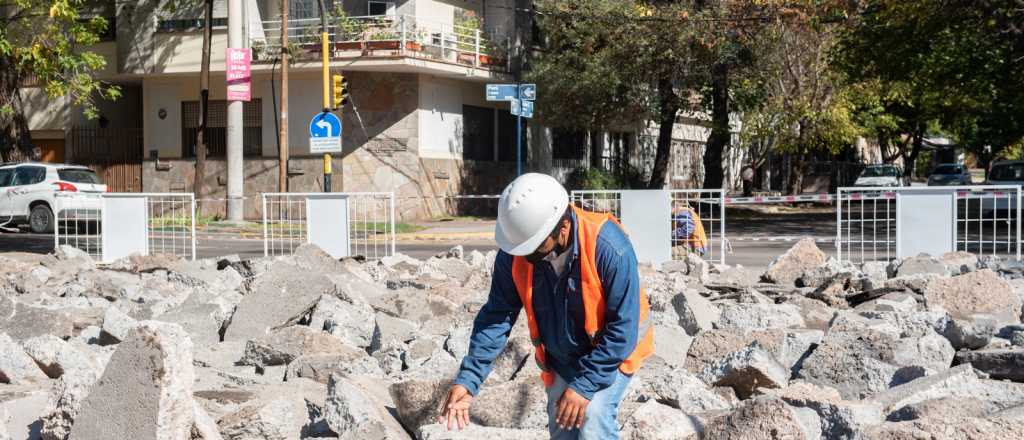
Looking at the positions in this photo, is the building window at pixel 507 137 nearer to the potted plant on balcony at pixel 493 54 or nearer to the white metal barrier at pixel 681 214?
the potted plant on balcony at pixel 493 54

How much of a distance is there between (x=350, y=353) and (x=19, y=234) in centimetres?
2041

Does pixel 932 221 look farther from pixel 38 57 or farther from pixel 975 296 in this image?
pixel 38 57

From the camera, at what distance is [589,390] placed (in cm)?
409

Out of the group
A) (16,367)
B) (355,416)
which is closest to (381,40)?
(16,367)

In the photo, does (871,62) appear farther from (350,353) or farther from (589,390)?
(589,390)

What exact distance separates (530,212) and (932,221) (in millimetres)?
10608

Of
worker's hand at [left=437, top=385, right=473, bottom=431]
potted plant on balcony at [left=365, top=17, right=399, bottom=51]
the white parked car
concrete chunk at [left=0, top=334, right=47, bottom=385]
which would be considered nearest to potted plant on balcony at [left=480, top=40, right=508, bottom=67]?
potted plant on balcony at [left=365, top=17, right=399, bottom=51]

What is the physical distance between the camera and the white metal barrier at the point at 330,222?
15.1 m

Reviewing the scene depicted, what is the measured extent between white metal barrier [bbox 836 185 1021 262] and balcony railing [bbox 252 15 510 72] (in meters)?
16.0

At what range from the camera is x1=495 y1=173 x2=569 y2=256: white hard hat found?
3982mm

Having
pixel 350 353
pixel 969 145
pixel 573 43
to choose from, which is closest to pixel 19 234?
pixel 573 43

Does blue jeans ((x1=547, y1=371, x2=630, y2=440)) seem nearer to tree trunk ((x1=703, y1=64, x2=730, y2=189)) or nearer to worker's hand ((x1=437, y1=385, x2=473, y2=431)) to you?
worker's hand ((x1=437, y1=385, x2=473, y2=431))

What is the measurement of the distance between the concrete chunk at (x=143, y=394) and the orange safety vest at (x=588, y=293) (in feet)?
5.56

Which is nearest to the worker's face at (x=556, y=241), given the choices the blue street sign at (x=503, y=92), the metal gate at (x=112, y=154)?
the blue street sign at (x=503, y=92)
